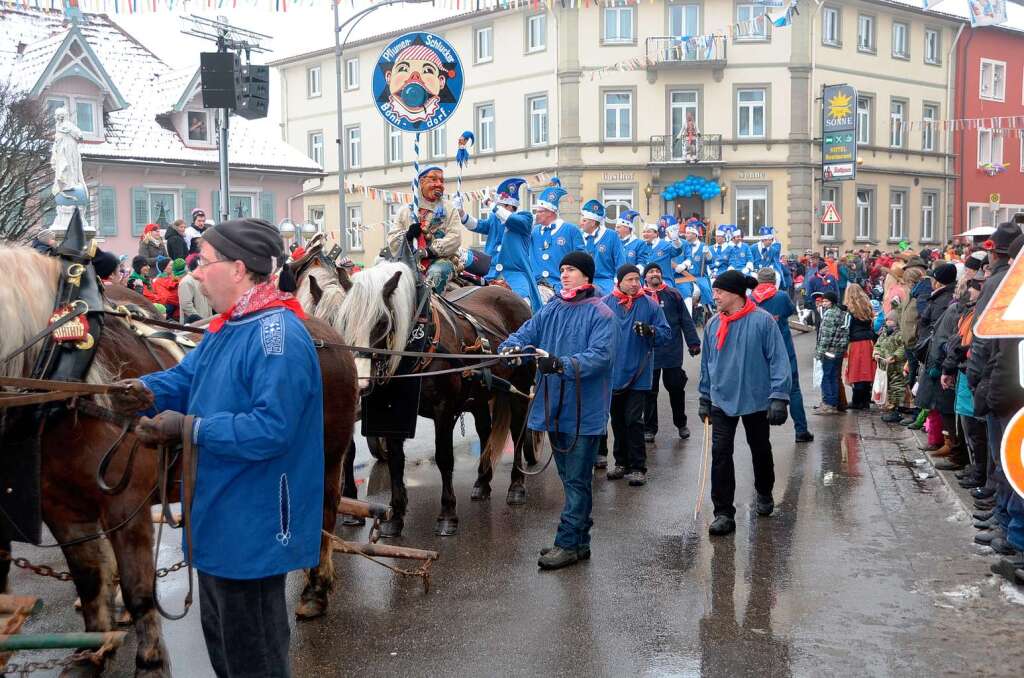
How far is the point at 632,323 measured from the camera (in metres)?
9.59

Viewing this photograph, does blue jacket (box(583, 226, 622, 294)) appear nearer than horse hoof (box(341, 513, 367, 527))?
No

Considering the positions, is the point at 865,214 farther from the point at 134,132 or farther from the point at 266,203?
the point at 134,132

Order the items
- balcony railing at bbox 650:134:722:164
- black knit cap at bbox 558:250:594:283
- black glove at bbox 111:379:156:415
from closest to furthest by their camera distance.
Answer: black glove at bbox 111:379:156:415, black knit cap at bbox 558:250:594:283, balcony railing at bbox 650:134:722:164

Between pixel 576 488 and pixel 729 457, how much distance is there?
1.45 metres

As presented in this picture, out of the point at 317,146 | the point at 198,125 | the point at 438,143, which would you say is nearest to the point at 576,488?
the point at 198,125

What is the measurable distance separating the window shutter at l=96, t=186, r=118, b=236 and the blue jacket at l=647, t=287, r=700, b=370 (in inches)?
867

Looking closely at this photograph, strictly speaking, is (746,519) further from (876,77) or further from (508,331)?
(876,77)

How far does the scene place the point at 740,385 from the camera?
290 inches

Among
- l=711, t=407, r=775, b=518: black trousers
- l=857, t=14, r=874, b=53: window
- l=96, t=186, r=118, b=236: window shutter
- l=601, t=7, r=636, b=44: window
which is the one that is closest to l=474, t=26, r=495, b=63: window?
l=601, t=7, r=636, b=44: window

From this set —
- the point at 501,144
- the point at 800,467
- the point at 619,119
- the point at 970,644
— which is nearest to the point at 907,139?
the point at 619,119

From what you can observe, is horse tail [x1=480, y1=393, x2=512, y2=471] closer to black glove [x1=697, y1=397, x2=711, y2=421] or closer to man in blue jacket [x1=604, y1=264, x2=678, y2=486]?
man in blue jacket [x1=604, y1=264, x2=678, y2=486]

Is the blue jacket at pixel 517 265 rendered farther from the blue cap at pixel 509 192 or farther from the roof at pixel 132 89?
the roof at pixel 132 89

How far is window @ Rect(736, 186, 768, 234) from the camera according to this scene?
35.8 meters

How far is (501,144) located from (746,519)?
104ft
